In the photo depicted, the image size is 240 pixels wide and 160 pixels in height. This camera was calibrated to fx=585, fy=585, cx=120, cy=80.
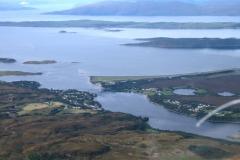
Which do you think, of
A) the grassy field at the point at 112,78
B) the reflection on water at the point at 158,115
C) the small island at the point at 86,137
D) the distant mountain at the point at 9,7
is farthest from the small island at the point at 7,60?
the distant mountain at the point at 9,7

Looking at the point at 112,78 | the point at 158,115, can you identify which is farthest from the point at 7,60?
the point at 158,115

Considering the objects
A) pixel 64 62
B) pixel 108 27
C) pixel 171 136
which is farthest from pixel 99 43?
pixel 171 136

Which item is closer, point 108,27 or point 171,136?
point 171,136

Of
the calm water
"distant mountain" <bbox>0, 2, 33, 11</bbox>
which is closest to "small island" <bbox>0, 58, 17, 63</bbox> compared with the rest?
the calm water

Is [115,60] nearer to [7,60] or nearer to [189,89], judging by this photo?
[7,60]

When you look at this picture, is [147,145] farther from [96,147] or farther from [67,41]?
[67,41]

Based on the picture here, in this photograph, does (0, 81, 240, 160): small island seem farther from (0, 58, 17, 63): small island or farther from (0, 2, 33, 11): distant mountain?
(0, 2, 33, 11): distant mountain

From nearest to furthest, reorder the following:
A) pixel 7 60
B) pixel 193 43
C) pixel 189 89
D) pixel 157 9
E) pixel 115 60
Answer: pixel 189 89
pixel 115 60
pixel 7 60
pixel 193 43
pixel 157 9
